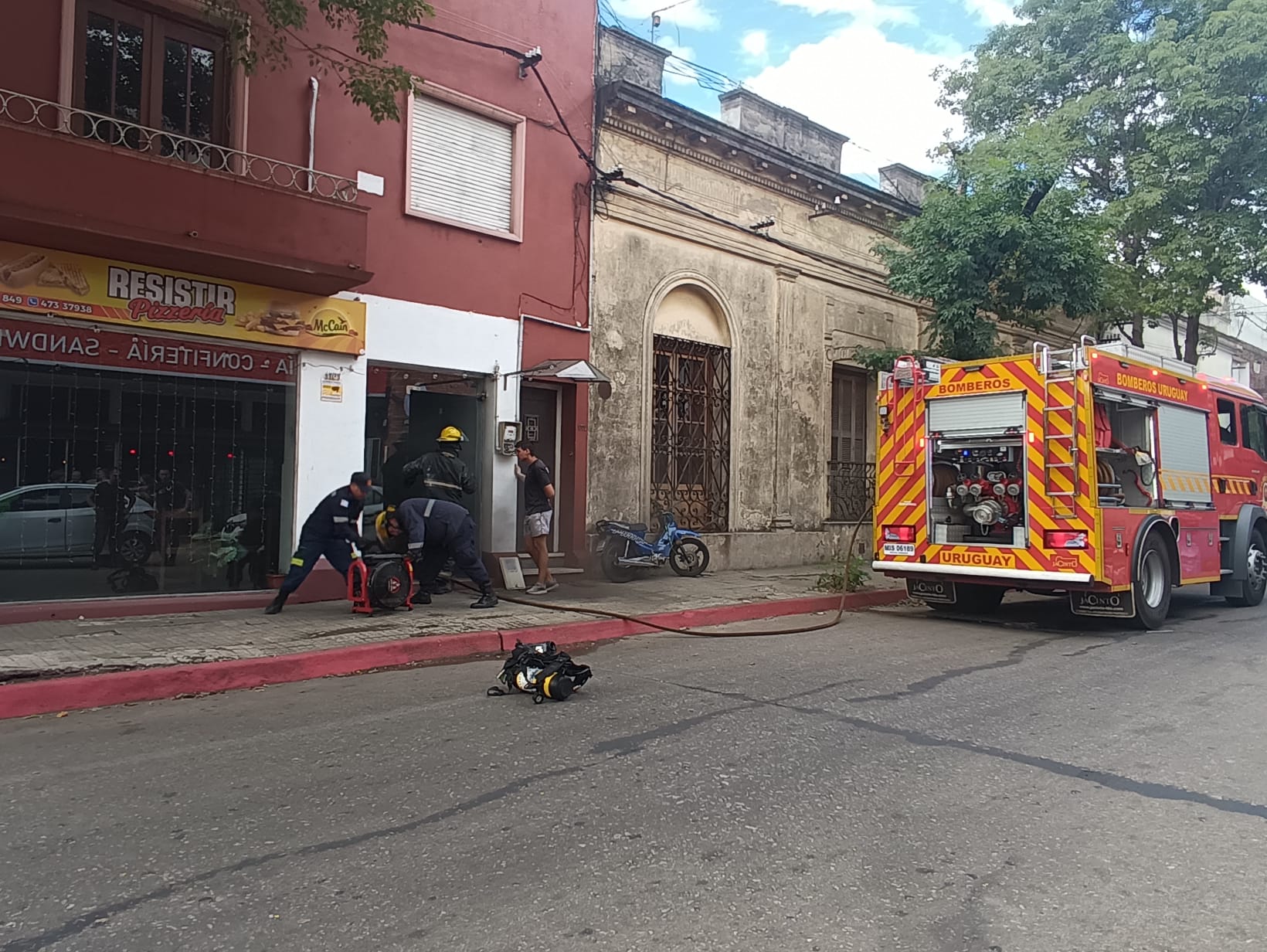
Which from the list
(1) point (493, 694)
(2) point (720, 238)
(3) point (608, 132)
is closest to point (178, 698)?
(1) point (493, 694)

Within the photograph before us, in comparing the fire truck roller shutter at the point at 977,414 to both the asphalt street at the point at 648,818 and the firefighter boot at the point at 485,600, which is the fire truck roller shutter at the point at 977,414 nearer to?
the asphalt street at the point at 648,818

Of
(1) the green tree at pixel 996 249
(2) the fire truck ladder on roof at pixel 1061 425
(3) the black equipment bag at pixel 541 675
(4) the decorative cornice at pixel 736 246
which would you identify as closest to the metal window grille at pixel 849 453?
(4) the decorative cornice at pixel 736 246

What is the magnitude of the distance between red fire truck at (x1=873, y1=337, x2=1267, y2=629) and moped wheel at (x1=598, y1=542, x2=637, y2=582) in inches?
130

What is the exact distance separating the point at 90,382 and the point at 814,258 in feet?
36.1

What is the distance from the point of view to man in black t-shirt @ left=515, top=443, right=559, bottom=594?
423 inches

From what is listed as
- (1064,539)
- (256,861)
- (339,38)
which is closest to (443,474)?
(339,38)

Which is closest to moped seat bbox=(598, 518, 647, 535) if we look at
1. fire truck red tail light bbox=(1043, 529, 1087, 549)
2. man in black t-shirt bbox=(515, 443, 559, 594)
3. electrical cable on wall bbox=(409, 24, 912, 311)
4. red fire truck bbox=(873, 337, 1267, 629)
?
man in black t-shirt bbox=(515, 443, 559, 594)

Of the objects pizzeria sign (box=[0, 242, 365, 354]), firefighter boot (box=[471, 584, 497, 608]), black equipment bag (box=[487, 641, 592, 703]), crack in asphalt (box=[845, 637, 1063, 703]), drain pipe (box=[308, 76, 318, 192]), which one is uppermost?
drain pipe (box=[308, 76, 318, 192])

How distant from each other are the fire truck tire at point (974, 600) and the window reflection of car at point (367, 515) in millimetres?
6549

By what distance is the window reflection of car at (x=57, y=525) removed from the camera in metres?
8.20

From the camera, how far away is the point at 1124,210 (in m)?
15.7

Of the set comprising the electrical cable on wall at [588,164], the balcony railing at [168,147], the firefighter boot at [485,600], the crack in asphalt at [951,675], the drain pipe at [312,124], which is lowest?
the crack in asphalt at [951,675]

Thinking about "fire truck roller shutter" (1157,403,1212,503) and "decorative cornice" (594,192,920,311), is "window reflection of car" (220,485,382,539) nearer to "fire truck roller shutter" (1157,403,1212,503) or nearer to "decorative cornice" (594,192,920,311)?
"decorative cornice" (594,192,920,311)

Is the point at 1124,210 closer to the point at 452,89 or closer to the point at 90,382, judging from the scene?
the point at 452,89
